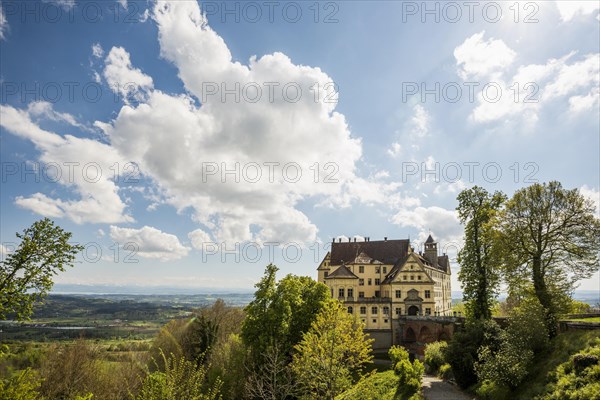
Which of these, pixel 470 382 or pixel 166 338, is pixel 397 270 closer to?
pixel 470 382

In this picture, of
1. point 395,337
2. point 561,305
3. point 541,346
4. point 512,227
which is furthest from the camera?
point 395,337

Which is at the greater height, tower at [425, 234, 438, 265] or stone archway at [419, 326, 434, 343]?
tower at [425, 234, 438, 265]

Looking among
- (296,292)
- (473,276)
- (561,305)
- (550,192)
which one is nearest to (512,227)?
(550,192)

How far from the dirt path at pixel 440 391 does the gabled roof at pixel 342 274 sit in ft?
76.7

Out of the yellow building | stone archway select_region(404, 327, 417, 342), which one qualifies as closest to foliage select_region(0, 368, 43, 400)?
the yellow building

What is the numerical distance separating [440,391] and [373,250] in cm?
3449

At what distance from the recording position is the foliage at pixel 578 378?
1577cm

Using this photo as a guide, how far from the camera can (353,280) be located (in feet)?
180

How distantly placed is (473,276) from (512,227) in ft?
27.8

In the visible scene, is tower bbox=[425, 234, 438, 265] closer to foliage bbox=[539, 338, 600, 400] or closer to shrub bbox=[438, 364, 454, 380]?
shrub bbox=[438, 364, 454, 380]

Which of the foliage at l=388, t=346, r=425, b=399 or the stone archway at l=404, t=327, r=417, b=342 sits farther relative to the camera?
the stone archway at l=404, t=327, r=417, b=342

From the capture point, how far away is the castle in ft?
172

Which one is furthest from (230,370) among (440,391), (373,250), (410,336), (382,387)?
(373,250)

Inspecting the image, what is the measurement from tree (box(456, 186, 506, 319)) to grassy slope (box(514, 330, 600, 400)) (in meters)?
9.68
